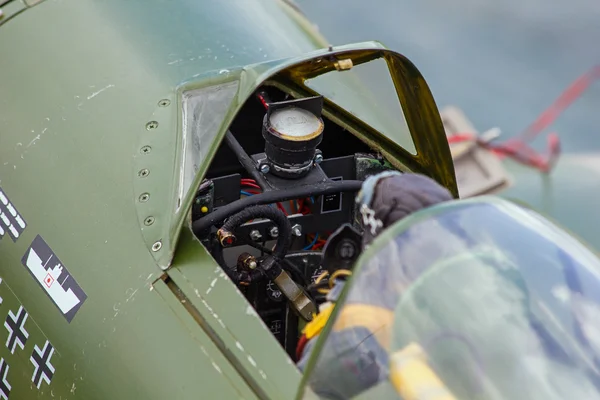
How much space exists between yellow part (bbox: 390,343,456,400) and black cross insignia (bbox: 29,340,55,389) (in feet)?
4.92

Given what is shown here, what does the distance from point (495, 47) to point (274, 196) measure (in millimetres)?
5120

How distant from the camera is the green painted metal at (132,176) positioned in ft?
9.86

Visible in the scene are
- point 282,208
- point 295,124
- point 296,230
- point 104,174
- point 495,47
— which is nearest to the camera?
point 104,174

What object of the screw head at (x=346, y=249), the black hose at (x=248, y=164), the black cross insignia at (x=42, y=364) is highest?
the black hose at (x=248, y=164)

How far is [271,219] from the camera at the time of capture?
3432mm

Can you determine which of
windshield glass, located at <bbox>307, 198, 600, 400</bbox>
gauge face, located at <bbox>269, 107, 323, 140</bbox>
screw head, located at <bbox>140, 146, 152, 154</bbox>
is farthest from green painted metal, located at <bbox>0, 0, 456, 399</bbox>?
windshield glass, located at <bbox>307, 198, 600, 400</bbox>

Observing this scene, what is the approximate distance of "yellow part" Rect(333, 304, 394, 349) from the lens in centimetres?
241

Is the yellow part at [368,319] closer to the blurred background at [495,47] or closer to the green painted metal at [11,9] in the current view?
the green painted metal at [11,9]

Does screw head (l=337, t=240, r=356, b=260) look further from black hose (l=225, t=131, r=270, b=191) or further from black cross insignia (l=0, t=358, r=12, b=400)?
black cross insignia (l=0, t=358, r=12, b=400)

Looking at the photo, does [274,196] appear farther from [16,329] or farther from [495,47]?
[495,47]

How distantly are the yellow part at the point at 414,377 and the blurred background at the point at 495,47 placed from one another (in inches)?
202

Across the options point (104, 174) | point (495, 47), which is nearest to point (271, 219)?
point (104, 174)

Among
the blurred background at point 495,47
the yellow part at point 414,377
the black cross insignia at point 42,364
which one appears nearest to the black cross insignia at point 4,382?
the black cross insignia at point 42,364

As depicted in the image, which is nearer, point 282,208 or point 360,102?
point 282,208
